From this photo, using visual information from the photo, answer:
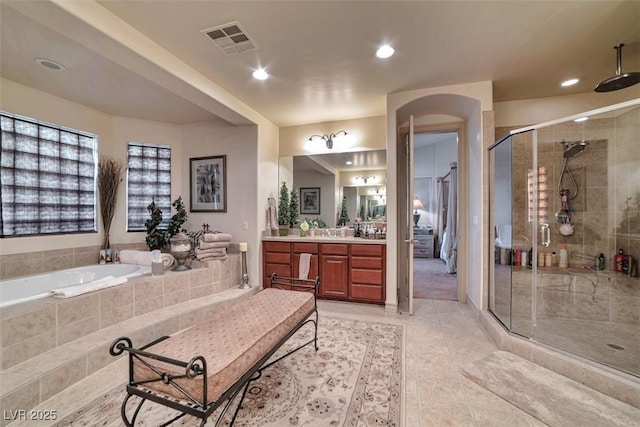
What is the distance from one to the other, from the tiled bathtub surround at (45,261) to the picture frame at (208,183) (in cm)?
146

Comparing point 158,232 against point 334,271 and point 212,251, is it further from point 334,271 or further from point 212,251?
point 334,271

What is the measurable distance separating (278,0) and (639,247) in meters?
4.01

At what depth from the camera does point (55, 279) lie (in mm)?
2965

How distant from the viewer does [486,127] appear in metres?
3.11

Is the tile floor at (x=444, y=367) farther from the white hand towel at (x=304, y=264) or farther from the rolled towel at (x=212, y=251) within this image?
the rolled towel at (x=212, y=251)

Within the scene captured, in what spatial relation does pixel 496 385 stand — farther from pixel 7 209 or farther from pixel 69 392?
pixel 7 209

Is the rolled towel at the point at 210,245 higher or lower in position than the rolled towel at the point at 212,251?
higher

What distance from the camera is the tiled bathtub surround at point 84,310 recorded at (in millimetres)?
1825

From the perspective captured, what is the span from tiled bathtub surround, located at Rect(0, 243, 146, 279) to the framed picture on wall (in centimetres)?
303

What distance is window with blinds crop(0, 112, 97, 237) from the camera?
291 centimetres

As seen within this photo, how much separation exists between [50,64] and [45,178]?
140 cm

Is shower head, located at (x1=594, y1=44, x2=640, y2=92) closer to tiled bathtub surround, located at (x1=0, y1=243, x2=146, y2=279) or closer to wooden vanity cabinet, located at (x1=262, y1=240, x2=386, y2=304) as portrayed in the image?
wooden vanity cabinet, located at (x1=262, y1=240, x2=386, y2=304)

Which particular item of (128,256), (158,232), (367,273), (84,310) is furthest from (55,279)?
(367,273)

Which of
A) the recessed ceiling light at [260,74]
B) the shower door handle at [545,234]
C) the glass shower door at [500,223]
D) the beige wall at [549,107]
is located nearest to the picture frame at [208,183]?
the recessed ceiling light at [260,74]
